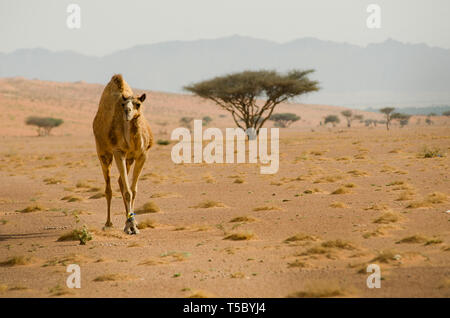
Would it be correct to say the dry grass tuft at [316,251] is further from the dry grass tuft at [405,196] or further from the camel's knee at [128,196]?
the dry grass tuft at [405,196]

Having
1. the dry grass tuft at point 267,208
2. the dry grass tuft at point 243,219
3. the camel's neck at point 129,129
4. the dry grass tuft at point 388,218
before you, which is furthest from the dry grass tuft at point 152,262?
the dry grass tuft at point 267,208

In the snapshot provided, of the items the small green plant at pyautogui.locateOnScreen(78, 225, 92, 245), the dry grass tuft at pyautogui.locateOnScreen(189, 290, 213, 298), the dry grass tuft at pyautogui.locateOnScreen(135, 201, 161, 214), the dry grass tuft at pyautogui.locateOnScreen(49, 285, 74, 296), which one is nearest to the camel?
the small green plant at pyautogui.locateOnScreen(78, 225, 92, 245)

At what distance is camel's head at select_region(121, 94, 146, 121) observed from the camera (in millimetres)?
10156

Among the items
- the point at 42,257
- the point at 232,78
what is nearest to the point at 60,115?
the point at 232,78

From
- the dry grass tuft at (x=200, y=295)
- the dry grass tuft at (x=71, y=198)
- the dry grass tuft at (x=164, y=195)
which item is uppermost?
the dry grass tuft at (x=200, y=295)

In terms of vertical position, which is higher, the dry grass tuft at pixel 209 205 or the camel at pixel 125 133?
the camel at pixel 125 133

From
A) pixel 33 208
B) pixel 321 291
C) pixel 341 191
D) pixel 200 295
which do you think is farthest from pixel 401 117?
pixel 200 295

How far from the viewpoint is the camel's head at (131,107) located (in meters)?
10.2

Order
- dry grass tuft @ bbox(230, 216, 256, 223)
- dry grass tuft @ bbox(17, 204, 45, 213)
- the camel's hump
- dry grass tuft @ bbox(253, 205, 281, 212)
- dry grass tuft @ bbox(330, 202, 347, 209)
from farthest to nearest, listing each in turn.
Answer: dry grass tuft @ bbox(17, 204, 45, 213) < dry grass tuft @ bbox(253, 205, 281, 212) < dry grass tuft @ bbox(330, 202, 347, 209) < dry grass tuft @ bbox(230, 216, 256, 223) < the camel's hump

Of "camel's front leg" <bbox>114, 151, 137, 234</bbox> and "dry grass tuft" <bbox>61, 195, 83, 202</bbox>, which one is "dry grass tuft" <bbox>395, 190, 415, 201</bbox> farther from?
"dry grass tuft" <bbox>61, 195, 83, 202</bbox>
